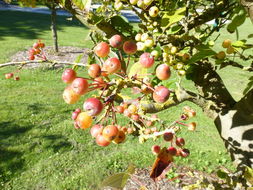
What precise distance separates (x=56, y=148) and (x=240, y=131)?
3.50 meters

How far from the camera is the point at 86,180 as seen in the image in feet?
12.5

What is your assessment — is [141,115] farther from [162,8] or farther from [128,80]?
[162,8]

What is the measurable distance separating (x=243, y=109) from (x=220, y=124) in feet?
0.73

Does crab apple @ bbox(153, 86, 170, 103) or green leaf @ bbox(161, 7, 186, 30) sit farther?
green leaf @ bbox(161, 7, 186, 30)

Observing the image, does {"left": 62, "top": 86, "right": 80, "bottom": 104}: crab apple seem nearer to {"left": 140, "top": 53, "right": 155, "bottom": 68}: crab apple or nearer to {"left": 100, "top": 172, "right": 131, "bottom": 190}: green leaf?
{"left": 140, "top": 53, "right": 155, "bottom": 68}: crab apple

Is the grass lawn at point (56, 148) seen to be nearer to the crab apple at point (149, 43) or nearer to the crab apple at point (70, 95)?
the crab apple at point (149, 43)

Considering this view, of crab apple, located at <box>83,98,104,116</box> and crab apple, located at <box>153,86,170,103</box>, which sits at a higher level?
crab apple, located at <box>153,86,170,103</box>

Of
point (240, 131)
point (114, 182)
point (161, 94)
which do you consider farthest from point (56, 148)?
point (161, 94)

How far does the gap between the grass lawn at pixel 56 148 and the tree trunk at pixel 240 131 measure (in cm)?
129

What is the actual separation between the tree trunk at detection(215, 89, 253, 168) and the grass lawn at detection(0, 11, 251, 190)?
50.9 inches

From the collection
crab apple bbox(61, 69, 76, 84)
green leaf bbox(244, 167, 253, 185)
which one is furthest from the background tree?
crab apple bbox(61, 69, 76, 84)

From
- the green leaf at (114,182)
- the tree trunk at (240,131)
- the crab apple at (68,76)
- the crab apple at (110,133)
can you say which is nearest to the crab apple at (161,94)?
the crab apple at (110,133)

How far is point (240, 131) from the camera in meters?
1.63

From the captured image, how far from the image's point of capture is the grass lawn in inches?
151
